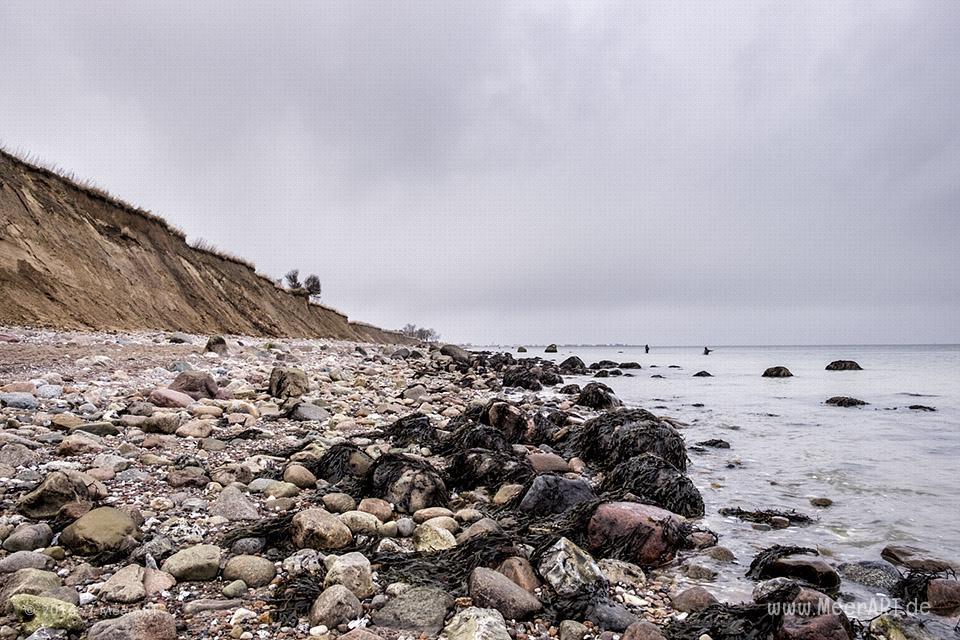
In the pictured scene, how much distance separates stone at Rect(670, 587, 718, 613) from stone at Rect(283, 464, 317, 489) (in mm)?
2656

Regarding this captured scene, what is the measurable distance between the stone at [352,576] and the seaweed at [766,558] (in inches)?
88.3

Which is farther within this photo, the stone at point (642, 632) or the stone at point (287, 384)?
the stone at point (287, 384)

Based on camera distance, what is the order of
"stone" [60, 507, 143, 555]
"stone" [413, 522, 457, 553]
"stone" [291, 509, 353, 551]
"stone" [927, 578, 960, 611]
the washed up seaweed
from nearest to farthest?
"stone" [60, 507, 143, 555]
"stone" [927, 578, 960, 611]
"stone" [291, 509, 353, 551]
"stone" [413, 522, 457, 553]
the washed up seaweed

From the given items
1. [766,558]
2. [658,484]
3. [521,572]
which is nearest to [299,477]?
[521,572]

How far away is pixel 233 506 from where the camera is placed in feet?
10.2

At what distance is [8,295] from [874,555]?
1559 cm

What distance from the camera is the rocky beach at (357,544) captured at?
2.11 m

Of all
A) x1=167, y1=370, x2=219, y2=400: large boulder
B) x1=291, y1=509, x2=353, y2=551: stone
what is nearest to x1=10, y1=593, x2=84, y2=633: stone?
x1=291, y1=509, x2=353, y2=551: stone

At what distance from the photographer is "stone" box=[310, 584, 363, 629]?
6.84 ft

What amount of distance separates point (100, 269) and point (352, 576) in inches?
663

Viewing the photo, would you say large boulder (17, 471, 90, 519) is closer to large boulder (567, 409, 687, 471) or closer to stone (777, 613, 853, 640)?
stone (777, 613, 853, 640)

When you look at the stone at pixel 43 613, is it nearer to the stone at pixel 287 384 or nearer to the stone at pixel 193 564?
the stone at pixel 193 564

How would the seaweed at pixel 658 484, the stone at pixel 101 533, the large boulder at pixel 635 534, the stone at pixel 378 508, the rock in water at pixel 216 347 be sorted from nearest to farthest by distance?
the stone at pixel 101 533
the large boulder at pixel 635 534
the stone at pixel 378 508
the seaweed at pixel 658 484
the rock in water at pixel 216 347

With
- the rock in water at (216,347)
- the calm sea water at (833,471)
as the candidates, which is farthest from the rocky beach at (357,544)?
the rock in water at (216,347)
